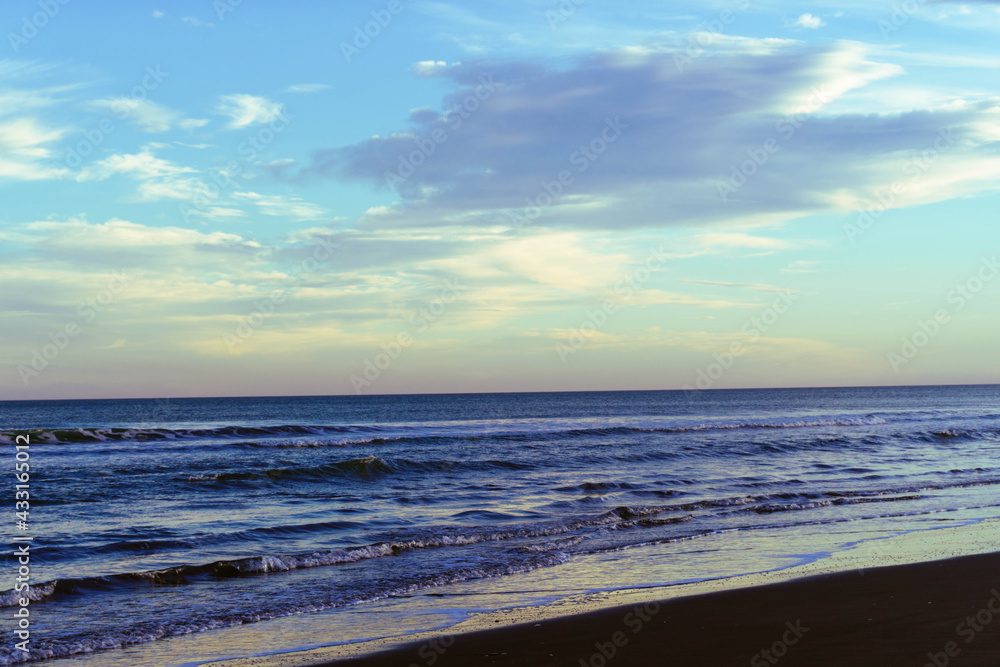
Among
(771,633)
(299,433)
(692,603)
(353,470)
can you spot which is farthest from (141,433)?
(771,633)

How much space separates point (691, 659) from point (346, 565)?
21.3 feet

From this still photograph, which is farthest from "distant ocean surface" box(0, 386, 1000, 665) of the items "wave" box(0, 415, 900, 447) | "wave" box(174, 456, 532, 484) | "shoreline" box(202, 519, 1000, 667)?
"wave" box(0, 415, 900, 447)

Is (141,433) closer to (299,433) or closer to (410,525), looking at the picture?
(299,433)

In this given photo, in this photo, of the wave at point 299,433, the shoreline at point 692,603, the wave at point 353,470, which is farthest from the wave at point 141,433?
the shoreline at point 692,603

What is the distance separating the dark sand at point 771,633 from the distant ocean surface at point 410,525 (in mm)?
1188

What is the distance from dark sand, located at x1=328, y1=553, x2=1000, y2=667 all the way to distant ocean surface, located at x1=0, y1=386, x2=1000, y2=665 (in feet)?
3.90

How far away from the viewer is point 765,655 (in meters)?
6.74

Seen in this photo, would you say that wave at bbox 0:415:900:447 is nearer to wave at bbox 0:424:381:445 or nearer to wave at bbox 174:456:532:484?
wave at bbox 0:424:381:445

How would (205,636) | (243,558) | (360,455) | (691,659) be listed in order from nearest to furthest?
(691,659)
(205,636)
(243,558)
(360,455)

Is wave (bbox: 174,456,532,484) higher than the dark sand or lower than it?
lower

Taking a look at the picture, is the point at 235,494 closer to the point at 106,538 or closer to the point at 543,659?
the point at 106,538

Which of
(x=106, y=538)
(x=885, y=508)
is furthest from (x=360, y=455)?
(x=885, y=508)

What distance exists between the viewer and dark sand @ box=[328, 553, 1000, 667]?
668cm

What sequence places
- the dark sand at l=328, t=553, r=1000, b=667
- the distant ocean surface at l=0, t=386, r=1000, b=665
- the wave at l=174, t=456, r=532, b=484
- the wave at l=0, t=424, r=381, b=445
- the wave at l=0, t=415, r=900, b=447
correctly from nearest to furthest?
1. the dark sand at l=328, t=553, r=1000, b=667
2. the distant ocean surface at l=0, t=386, r=1000, b=665
3. the wave at l=174, t=456, r=532, b=484
4. the wave at l=0, t=424, r=381, b=445
5. the wave at l=0, t=415, r=900, b=447
